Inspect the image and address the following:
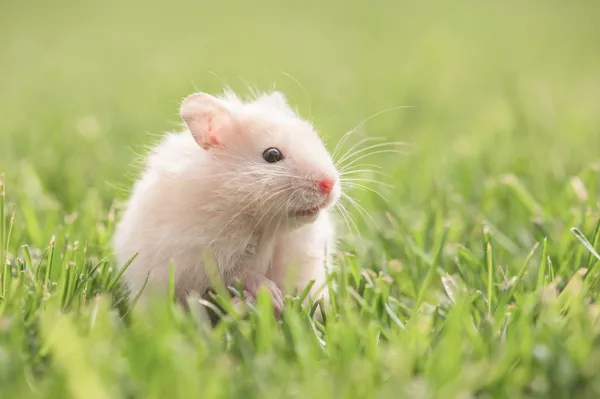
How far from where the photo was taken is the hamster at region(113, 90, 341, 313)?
2.77 metres

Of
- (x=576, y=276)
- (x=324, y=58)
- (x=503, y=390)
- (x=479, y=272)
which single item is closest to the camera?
(x=503, y=390)

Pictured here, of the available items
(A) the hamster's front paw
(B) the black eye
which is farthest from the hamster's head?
(A) the hamster's front paw

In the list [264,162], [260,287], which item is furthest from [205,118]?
[260,287]

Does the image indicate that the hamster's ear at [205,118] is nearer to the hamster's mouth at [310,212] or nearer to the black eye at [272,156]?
the black eye at [272,156]

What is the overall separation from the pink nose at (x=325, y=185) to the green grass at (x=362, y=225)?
319mm

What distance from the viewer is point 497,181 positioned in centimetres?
433

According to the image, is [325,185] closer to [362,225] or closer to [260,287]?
[260,287]

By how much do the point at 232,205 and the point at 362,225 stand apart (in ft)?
Answer: 4.44

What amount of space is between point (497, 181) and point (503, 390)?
2364 millimetres

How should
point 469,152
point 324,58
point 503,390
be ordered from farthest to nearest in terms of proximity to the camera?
point 324,58
point 469,152
point 503,390

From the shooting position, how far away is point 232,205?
2.80 meters

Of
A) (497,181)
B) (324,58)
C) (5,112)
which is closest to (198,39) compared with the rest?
(324,58)

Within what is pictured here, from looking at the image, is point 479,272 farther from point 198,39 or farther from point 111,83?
point 198,39

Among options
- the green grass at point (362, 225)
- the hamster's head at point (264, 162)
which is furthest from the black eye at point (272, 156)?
the green grass at point (362, 225)
